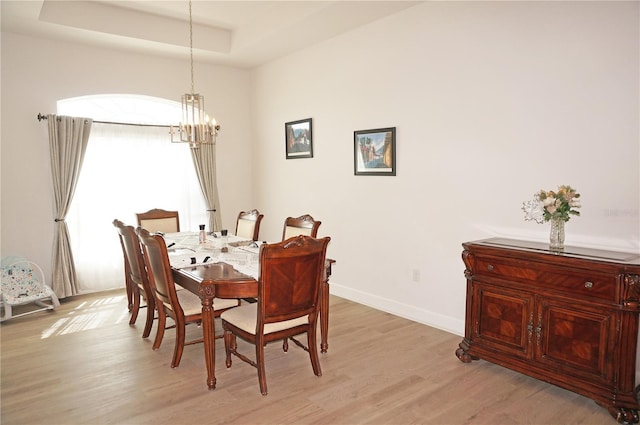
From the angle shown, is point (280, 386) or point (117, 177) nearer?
point (280, 386)

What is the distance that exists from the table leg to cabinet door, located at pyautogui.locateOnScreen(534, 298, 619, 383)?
217 centimetres

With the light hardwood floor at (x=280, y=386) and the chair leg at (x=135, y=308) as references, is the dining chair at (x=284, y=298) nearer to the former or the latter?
the light hardwood floor at (x=280, y=386)

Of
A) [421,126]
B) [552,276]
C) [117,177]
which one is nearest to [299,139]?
[421,126]

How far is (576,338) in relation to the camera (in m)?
2.67

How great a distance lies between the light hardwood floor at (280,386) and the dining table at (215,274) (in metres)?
0.28

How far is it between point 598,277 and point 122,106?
219 inches

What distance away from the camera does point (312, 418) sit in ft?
8.41

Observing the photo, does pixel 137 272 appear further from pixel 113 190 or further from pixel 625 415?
pixel 625 415

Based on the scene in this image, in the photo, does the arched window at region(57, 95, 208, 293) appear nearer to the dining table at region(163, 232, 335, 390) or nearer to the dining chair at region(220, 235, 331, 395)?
the dining table at region(163, 232, 335, 390)

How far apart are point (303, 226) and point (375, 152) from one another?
126cm

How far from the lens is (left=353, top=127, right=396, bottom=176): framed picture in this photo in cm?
440

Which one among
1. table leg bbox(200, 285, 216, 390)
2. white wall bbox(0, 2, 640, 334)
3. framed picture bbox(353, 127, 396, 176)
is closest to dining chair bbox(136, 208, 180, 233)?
white wall bbox(0, 2, 640, 334)

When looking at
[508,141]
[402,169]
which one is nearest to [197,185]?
[402,169]

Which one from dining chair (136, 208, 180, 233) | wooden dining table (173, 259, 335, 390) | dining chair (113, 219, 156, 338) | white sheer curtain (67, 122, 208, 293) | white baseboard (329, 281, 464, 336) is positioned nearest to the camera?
wooden dining table (173, 259, 335, 390)
